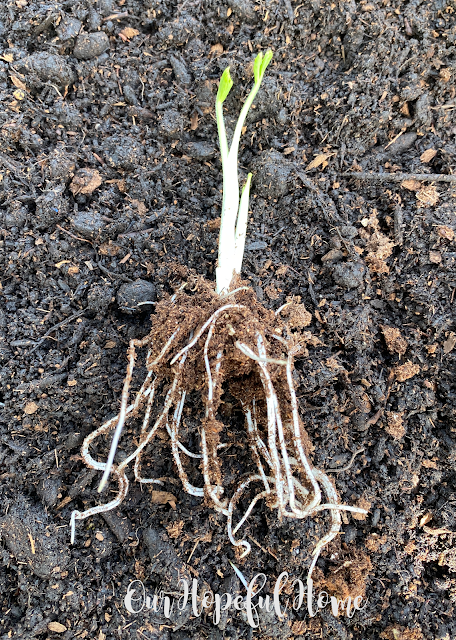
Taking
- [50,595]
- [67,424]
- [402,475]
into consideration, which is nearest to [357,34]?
[402,475]

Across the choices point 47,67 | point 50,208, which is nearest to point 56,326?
point 50,208

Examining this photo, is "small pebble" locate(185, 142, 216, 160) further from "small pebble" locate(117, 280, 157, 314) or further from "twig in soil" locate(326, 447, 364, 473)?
"twig in soil" locate(326, 447, 364, 473)

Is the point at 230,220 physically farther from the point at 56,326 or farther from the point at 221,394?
the point at 56,326

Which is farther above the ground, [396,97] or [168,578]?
[396,97]

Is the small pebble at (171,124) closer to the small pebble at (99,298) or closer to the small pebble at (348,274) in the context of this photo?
the small pebble at (99,298)

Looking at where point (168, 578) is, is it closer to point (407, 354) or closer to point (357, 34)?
point (407, 354)

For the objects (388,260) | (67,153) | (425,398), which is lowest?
(425,398)
